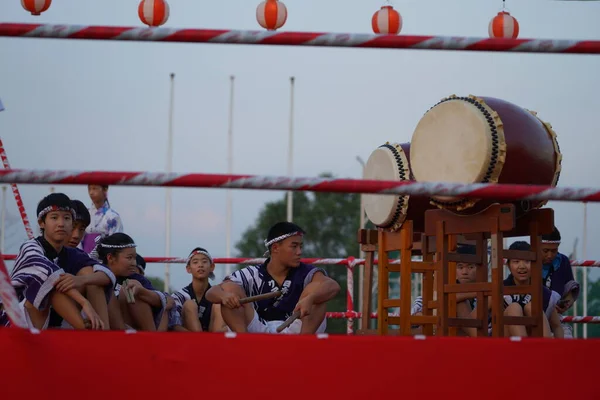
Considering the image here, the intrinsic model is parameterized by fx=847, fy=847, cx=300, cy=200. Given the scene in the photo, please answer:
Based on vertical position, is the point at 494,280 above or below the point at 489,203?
below

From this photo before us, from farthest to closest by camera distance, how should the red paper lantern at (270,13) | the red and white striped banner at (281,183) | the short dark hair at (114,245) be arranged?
the short dark hair at (114,245) → the red paper lantern at (270,13) → the red and white striped banner at (281,183)

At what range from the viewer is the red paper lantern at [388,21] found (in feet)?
13.3

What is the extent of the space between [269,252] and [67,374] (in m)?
2.88

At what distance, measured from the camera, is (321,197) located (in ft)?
85.7

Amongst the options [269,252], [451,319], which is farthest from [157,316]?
[451,319]

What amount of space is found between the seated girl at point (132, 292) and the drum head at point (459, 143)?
1539 mm

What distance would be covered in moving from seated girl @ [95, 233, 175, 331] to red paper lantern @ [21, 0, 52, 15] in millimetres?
1360

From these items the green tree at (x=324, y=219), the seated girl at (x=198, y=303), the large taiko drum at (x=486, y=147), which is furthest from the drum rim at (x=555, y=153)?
the green tree at (x=324, y=219)

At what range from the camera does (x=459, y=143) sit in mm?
4129

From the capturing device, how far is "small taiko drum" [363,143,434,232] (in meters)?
5.08

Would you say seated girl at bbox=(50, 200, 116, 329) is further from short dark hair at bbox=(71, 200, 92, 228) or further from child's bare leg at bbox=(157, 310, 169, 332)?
short dark hair at bbox=(71, 200, 92, 228)

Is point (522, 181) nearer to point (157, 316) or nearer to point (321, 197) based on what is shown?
point (157, 316)

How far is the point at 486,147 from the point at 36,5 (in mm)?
2107

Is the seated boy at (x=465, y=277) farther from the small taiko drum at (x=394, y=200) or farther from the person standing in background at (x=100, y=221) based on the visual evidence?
the person standing in background at (x=100, y=221)
